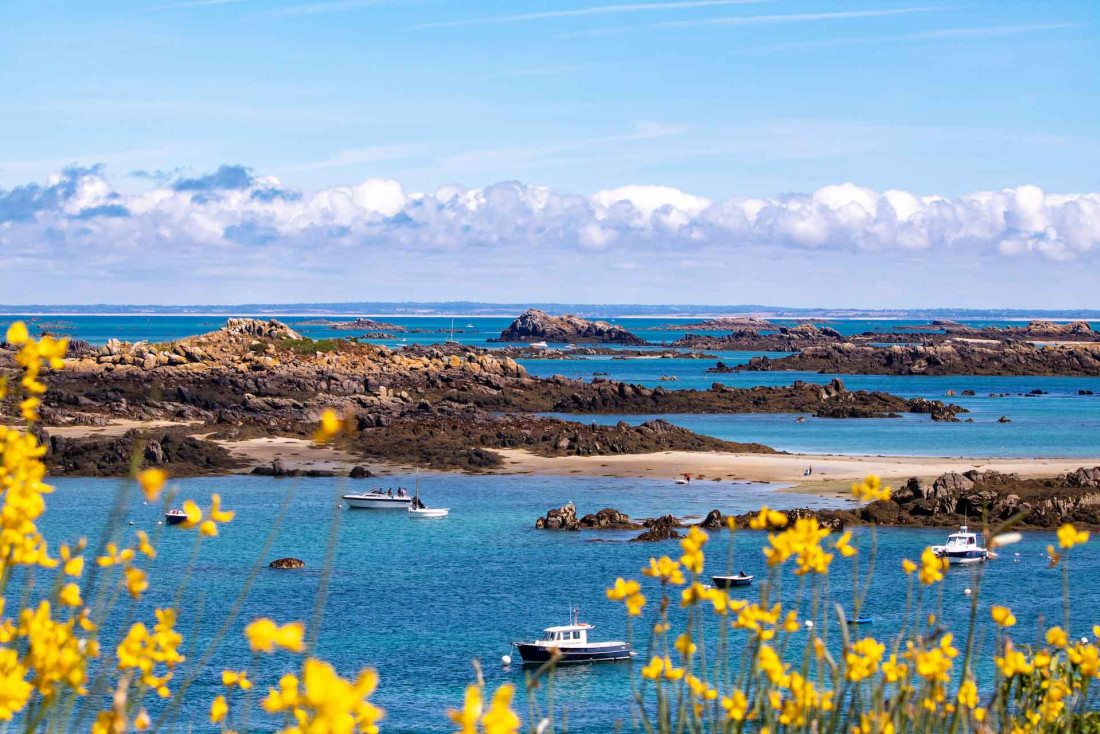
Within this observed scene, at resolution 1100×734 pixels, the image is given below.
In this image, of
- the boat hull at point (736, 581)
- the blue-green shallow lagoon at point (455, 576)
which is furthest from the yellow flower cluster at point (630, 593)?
the boat hull at point (736, 581)

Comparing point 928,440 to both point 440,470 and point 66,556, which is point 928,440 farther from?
point 66,556

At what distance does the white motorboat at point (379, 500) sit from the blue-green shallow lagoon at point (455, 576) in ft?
1.63

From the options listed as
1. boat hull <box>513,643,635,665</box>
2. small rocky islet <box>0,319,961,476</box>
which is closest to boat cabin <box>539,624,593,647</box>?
boat hull <box>513,643,635,665</box>

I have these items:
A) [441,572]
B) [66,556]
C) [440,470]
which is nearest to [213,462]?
[440,470]

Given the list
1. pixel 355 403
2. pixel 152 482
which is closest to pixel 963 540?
pixel 152 482

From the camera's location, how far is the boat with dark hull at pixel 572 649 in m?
25.0

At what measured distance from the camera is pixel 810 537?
4.13 meters

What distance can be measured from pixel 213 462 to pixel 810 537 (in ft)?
164

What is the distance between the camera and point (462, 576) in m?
33.8

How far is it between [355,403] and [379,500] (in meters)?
22.3

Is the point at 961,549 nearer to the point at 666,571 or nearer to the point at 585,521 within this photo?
the point at 585,521

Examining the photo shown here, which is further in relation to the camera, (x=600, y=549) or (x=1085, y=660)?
(x=600, y=549)

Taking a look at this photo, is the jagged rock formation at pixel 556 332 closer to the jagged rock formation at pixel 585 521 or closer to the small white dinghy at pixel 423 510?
the small white dinghy at pixel 423 510

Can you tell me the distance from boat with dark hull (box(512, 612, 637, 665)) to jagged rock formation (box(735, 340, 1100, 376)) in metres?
105
